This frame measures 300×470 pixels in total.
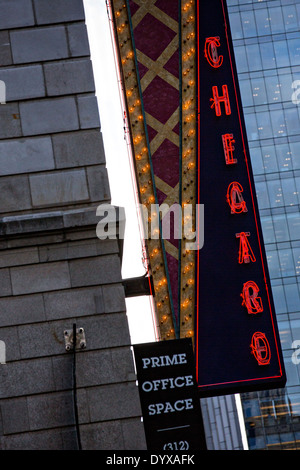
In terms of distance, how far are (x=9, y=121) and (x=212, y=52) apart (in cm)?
1601

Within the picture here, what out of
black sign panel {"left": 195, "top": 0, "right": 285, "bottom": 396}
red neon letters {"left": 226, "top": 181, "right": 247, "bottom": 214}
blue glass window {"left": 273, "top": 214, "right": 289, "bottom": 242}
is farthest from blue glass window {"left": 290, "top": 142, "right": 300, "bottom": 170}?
red neon letters {"left": 226, "top": 181, "right": 247, "bottom": 214}

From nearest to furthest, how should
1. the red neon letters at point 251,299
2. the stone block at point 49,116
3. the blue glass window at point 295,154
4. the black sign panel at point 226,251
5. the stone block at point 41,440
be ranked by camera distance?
the stone block at point 41,440, the stone block at point 49,116, the black sign panel at point 226,251, the red neon letters at point 251,299, the blue glass window at point 295,154

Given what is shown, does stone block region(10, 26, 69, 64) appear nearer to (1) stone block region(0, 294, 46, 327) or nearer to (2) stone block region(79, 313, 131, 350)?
(1) stone block region(0, 294, 46, 327)

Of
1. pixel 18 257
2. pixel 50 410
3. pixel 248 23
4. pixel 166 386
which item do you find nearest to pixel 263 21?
pixel 248 23

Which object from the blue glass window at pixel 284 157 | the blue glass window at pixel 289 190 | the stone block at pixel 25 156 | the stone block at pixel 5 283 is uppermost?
the blue glass window at pixel 284 157

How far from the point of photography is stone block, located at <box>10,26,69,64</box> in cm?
1590

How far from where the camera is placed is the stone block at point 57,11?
16.1 meters

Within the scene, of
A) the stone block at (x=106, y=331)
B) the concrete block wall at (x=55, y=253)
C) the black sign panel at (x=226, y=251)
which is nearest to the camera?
the concrete block wall at (x=55, y=253)

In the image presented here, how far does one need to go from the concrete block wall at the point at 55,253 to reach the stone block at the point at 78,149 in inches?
0.7

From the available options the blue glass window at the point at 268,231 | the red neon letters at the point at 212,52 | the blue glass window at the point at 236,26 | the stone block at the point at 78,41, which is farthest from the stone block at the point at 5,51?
the blue glass window at the point at 236,26

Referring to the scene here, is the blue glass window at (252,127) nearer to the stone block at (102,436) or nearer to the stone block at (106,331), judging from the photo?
the stone block at (106,331)

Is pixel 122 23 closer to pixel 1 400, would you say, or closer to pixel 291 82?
pixel 1 400

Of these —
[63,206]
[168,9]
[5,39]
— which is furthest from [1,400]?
[168,9]

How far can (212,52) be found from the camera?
30.3 meters
